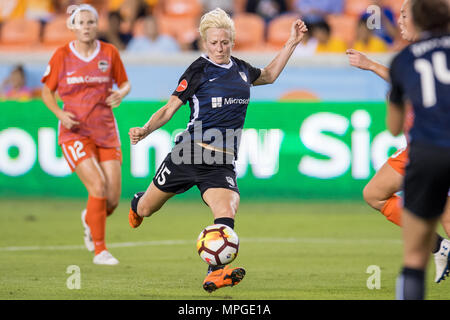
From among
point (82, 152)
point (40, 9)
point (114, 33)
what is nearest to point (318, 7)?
point (114, 33)

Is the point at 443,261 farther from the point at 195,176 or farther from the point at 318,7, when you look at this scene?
the point at 318,7

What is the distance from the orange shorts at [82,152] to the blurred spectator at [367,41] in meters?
7.15

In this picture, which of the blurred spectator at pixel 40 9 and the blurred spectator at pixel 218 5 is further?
the blurred spectator at pixel 40 9

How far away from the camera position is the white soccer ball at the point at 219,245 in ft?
21.9

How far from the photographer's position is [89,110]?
29.7ft

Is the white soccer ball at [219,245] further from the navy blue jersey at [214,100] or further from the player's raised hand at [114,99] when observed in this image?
the player's raised hand at [114,99]

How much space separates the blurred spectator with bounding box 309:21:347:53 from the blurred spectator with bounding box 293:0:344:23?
937mm

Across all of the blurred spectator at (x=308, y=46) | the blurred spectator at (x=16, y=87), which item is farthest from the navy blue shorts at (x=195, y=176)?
the blurred spectator at (x=308, y=46)

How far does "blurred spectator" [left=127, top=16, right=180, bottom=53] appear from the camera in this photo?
51.4 feet

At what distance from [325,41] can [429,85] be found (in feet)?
35.1

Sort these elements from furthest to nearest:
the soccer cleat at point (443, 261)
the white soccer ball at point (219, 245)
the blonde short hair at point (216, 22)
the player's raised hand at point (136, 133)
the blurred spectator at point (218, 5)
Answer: the blurred spectator at point (218, 5) → the soccer cleat at point (443, 261) → the blonde short hair at point (216, 22) → the white soccer ball at point (219, 245) → the player's raised hand at point (136, 133)

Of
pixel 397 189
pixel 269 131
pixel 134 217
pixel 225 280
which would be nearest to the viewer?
pixel 225 280

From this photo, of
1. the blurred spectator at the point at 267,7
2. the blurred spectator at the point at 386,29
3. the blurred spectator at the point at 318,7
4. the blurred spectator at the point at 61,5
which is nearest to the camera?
the blurred spectator at the point at 386,29
